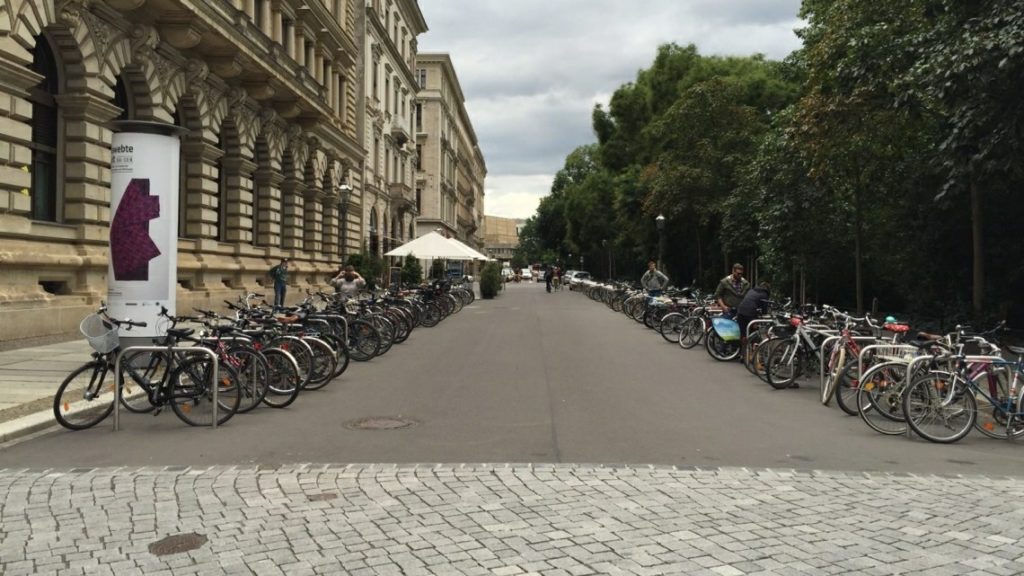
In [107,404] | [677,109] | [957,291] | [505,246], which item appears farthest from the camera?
[505,246]

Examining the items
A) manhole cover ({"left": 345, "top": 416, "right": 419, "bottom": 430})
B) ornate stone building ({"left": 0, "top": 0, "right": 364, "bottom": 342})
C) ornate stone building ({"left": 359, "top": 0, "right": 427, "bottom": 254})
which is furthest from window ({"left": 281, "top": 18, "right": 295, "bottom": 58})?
manhole cover ({"left": 345, "top": 416, "right": 419, "bottom": 430})

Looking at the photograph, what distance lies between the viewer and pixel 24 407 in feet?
28.2

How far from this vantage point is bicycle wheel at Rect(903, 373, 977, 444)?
7941mm

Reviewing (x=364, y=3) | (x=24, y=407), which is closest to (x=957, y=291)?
(x=24, y=407)

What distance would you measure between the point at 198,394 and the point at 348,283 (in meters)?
9.45

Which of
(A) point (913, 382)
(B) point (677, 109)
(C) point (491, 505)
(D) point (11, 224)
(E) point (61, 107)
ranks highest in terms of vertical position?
(B) point (677, 109)

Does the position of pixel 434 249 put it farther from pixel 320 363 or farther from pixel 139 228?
pixel 139 228

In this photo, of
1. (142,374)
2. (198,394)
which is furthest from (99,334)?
(198,394)

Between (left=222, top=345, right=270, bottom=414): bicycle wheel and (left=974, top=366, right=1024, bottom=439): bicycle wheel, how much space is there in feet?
24.5

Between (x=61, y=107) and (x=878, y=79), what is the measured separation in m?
16.3

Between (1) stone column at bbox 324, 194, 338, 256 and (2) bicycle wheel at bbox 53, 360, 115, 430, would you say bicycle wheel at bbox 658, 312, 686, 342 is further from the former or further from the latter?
(1) stone column at bbox 324, 194, 338, 256

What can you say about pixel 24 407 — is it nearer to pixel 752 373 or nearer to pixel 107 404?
pixel 107 404

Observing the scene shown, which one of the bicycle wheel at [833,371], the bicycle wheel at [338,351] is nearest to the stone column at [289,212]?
the bicycle wheel at [338,351]

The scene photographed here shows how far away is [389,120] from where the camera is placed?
53.8 metres
